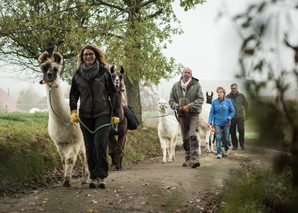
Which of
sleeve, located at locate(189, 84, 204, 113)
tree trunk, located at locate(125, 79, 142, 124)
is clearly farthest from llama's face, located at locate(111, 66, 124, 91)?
tree trunk, located at locate(125, 79, 142, 124)

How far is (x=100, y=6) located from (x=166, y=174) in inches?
434

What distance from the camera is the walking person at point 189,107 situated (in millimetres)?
10141

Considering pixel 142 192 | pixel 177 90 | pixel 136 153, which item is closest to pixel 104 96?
pixel 142 192

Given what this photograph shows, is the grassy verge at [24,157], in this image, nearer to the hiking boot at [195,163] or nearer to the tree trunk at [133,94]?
the hiking boot at [195,163]

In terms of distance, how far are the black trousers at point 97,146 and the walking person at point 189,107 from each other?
3625 mm

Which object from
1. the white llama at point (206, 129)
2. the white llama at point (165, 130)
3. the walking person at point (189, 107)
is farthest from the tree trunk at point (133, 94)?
the walking person at point (189, 107)

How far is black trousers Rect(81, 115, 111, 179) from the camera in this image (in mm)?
6750

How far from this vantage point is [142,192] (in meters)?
6.54

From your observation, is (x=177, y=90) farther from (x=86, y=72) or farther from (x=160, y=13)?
(x=160, y=13)

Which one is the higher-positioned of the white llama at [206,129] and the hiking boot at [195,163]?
the white llama at [206,129]

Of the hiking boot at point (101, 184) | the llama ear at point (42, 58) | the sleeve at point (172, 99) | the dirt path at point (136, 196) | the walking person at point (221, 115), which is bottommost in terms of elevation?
the dirt path at point (136, 196)

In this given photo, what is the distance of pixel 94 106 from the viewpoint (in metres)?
6.84

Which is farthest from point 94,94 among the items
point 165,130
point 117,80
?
point 165,130

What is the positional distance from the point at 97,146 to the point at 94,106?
2.31 ft
